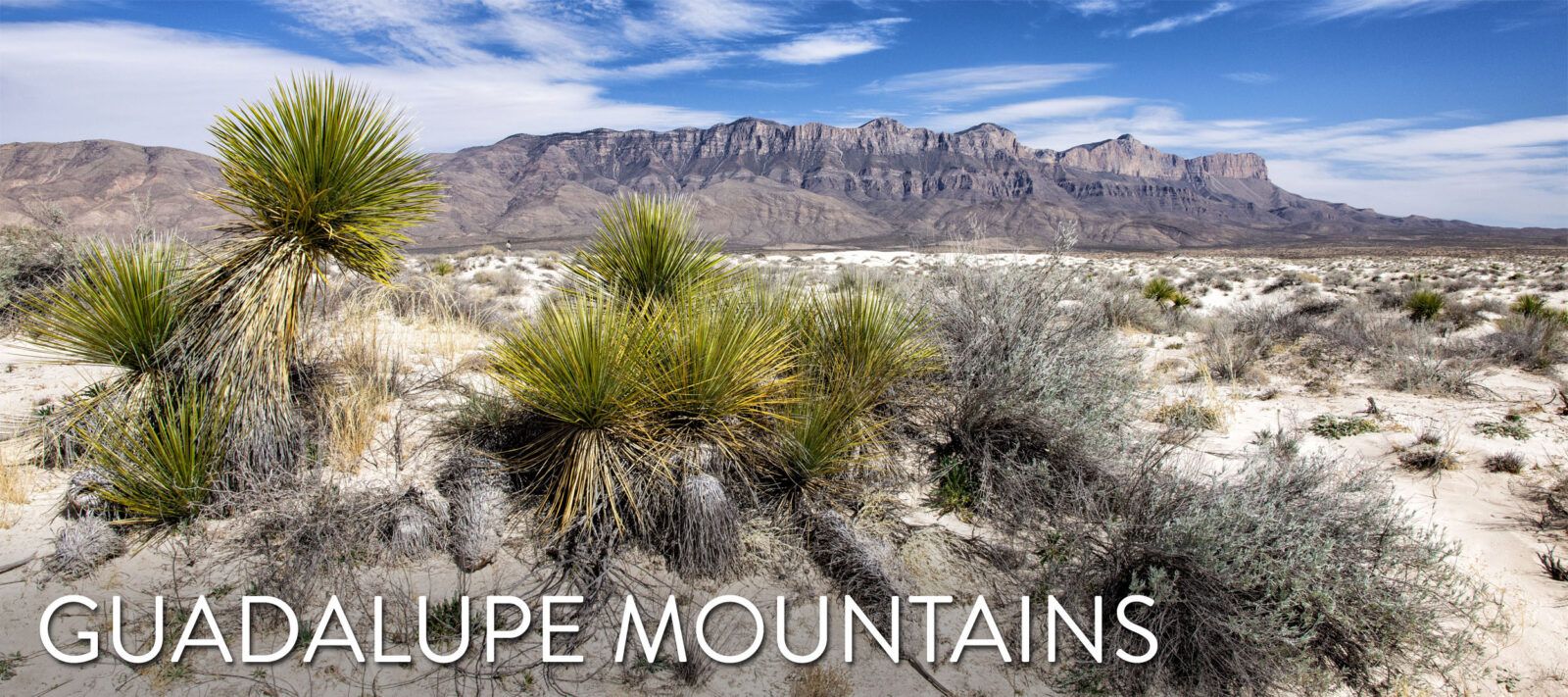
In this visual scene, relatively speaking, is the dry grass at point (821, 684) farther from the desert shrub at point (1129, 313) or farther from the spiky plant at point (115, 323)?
the desert shrub at point (1129, 313)

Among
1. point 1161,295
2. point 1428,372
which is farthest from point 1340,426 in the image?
point 1161,295

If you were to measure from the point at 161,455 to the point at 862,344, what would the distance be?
4.63 m

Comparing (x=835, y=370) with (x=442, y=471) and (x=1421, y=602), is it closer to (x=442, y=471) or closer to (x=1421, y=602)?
(x=442, y=471)

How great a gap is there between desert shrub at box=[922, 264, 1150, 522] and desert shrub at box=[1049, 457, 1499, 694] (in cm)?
85

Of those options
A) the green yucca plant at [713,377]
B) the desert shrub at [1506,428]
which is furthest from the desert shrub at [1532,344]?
the green yucca plant at [713,377]

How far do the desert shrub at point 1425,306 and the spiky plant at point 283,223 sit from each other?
49.5 ft

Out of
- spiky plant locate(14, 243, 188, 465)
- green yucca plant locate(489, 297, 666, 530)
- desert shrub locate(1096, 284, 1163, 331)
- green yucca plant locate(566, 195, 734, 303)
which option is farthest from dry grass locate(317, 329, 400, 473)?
desert shrub locate(1096, 284, 1163, 331)

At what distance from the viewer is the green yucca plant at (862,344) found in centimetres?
499

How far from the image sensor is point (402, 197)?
4672 mm

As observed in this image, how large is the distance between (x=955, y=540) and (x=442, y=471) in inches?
137

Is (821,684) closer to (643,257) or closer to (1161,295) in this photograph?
(643,257)

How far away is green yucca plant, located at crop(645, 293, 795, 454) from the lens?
4203mm

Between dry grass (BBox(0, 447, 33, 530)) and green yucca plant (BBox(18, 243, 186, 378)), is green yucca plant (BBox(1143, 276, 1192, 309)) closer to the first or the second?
green yucca plant (BBox(18, 243, 186, 378))

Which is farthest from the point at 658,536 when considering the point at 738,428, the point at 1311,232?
the point at 1311,232
